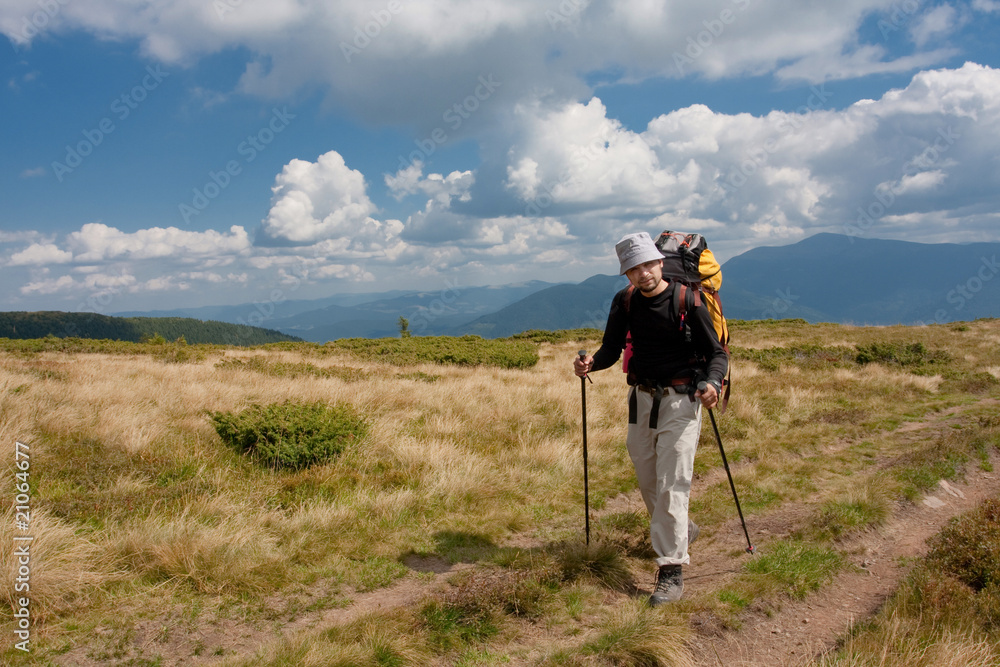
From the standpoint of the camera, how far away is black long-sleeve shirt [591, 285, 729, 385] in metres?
3.94

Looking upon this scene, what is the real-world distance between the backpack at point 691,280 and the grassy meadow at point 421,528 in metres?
1.78

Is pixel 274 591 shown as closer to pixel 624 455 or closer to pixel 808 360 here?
pixel 624 455

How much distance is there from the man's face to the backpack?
6.6 inches

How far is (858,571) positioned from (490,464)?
12.9ft

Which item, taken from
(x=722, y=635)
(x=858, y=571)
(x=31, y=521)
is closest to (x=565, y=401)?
(x=858, y=571)

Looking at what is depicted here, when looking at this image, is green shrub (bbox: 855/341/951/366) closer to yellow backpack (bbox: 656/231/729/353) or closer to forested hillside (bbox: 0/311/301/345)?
yellow backpack (bbox: 656/231/729/353)

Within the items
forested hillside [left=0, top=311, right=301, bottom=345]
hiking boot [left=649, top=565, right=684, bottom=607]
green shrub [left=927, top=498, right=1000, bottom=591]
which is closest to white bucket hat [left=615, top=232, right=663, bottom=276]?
hiking boot [left=649, top=565, right=684, bottom=607]

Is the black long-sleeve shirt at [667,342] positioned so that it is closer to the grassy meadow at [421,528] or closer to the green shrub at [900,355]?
the grassy meadow at [421,528]

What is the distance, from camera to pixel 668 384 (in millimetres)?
4051

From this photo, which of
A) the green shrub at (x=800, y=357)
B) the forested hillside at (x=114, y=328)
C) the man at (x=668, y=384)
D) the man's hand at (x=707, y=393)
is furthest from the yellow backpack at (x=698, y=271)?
the forested hillside at (x=114, y=328)

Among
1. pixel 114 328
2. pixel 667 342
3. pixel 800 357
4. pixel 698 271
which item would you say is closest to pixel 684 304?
pixel 667 342

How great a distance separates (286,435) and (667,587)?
471cm

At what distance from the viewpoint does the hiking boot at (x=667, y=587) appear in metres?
3.79

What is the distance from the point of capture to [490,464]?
22.0 feet
